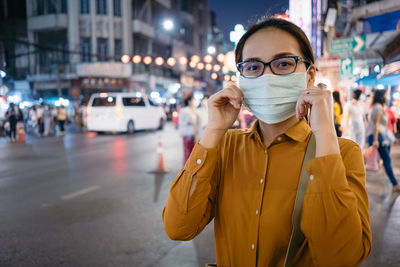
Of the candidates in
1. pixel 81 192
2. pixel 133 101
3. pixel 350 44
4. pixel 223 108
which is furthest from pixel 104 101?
pixel 223 108

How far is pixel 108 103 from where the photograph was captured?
19.5 meters

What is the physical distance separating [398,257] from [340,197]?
3069 millimetres

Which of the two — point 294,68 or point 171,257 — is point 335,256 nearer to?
point 294,68

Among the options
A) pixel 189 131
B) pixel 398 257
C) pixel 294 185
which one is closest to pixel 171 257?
pixel 398 257

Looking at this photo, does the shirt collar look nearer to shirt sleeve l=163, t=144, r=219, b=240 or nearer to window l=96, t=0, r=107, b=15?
shirt sleeve l=163, t=144, r=219, b=240

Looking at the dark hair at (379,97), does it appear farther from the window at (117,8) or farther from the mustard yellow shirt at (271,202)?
the window at (117,8)

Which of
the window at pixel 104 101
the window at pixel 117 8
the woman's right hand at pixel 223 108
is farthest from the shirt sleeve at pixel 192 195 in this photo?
the window at pixel 117 8

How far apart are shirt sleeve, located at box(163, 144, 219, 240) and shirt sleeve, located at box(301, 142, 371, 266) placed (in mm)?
428

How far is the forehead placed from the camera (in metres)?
1.61

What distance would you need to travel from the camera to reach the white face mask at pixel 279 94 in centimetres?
166

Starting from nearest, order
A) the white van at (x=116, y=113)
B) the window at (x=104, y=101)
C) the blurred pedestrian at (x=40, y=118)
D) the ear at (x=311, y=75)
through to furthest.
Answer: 1. the ear at (x=311, y=75)
2. the white van at (x=116, y=113)
3. the window at (x=104, y=101)
4. the blurred pedestrian at (x=40, y=118)

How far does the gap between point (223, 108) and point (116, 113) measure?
1804 centimetres

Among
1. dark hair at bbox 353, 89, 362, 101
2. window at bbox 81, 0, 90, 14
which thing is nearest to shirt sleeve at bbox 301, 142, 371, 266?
dark hair at bbox 353, 89, 362, 101

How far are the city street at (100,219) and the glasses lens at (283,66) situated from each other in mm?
2632
